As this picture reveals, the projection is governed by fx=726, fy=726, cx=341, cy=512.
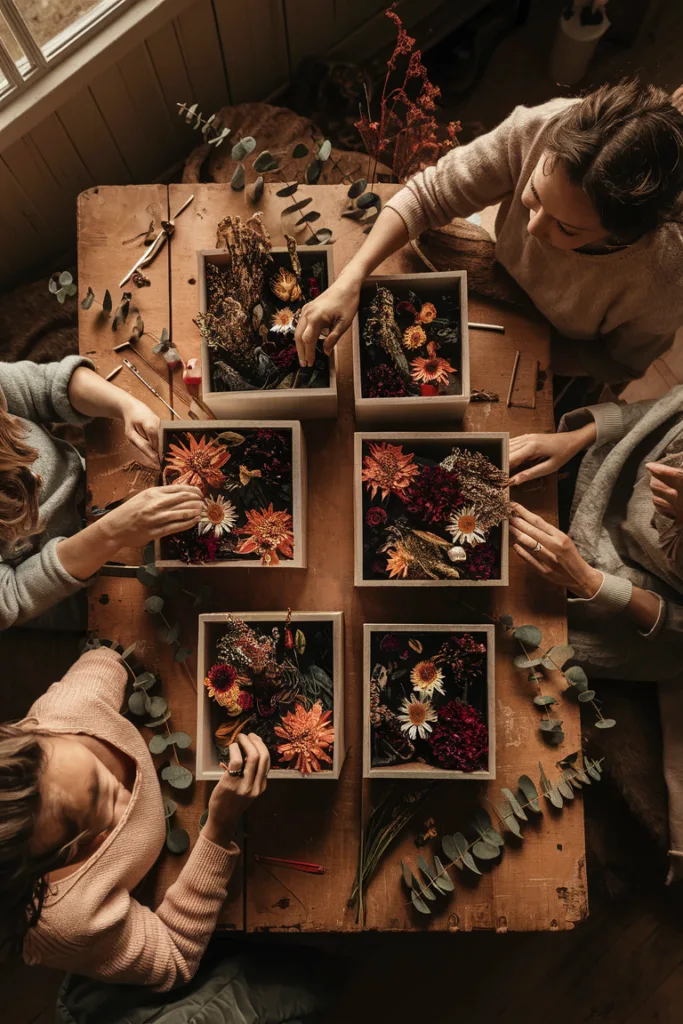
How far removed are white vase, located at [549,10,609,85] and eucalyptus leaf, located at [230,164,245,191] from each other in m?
1.67

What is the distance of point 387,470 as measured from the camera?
5.33 ft

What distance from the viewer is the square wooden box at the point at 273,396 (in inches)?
63.5

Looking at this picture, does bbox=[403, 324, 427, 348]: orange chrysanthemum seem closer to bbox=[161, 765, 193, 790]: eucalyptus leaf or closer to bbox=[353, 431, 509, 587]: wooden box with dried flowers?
bbox=[353, 431, 509, 587]: wooden box with dried flowers

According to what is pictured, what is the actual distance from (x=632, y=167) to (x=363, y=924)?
1.68m

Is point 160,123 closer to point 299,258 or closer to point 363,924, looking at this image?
point 299,258

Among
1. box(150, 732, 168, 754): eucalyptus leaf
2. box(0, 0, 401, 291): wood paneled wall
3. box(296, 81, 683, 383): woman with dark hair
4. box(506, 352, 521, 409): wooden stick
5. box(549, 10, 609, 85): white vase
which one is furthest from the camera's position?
box(549, 10, 609, 85): white vase

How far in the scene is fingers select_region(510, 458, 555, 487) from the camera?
172 centimetres

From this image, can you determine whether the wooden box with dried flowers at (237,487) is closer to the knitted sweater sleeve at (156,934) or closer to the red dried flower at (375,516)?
the red dried flower at (375,516)

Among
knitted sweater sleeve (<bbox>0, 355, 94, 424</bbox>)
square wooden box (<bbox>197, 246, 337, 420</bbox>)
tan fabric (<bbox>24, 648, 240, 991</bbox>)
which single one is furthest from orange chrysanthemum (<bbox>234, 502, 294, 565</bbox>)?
knitted sweater sleeve (<bbox>0, 355, 94, 424</bbox>)

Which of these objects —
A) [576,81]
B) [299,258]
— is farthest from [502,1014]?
[576,81]

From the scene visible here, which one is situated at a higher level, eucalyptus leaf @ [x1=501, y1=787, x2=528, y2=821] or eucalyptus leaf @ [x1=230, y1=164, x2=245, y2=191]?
eucalyptus leaf @ [x1=230, y1=164, x2=245, y2=191]

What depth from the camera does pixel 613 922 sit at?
2.44 metres

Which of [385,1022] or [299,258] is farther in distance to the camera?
[385,1022]

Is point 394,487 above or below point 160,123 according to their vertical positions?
below
